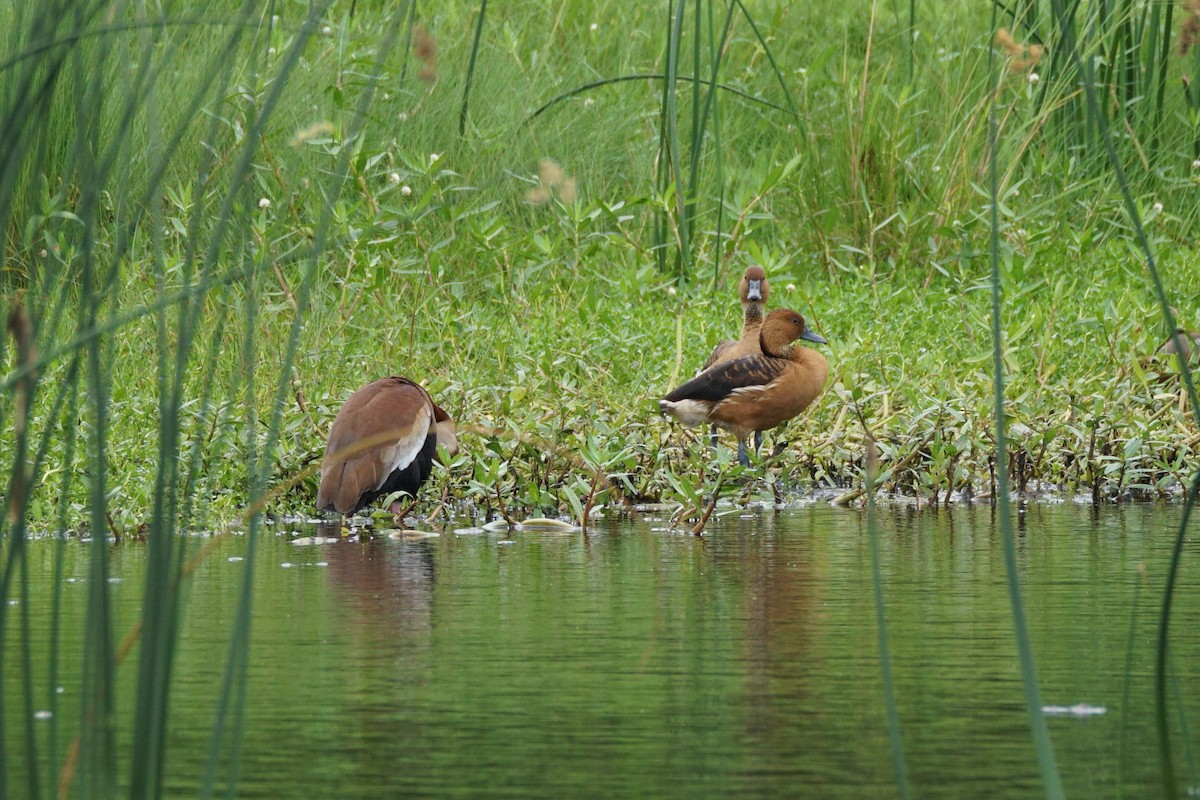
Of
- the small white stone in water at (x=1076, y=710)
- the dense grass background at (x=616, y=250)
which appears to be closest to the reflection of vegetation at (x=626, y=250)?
the dense grass background at (x=616, y=250)

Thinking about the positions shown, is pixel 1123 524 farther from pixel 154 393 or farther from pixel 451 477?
pixel 154 393

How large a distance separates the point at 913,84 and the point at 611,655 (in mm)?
8317

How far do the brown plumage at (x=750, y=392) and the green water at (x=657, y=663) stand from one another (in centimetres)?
130

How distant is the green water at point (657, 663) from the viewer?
9.07 ft

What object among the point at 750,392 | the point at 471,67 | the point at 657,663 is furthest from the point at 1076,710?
the point at 471,67

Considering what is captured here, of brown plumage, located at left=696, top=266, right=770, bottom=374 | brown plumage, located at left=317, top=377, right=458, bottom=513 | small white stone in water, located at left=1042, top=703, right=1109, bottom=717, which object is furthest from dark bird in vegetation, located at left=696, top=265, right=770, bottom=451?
small white stone in water, located at left=1042, top=703, right=1109, bottom=717

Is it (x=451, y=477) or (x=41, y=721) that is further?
(x=451, y=477)

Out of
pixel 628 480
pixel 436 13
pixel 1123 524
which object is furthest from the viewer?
pixel 436 13

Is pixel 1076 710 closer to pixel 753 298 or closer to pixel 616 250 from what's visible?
pixel 753 298

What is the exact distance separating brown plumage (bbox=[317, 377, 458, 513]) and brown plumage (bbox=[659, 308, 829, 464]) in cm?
101

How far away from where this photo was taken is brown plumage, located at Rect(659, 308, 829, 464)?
6824mm

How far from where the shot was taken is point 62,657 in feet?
12.2

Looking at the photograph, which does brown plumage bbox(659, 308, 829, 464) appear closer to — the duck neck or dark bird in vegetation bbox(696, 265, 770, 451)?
dark bird in vegetation bbox(696, 265, 770, 451)

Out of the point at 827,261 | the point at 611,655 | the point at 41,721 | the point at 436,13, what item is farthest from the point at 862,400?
the point at 436,13
